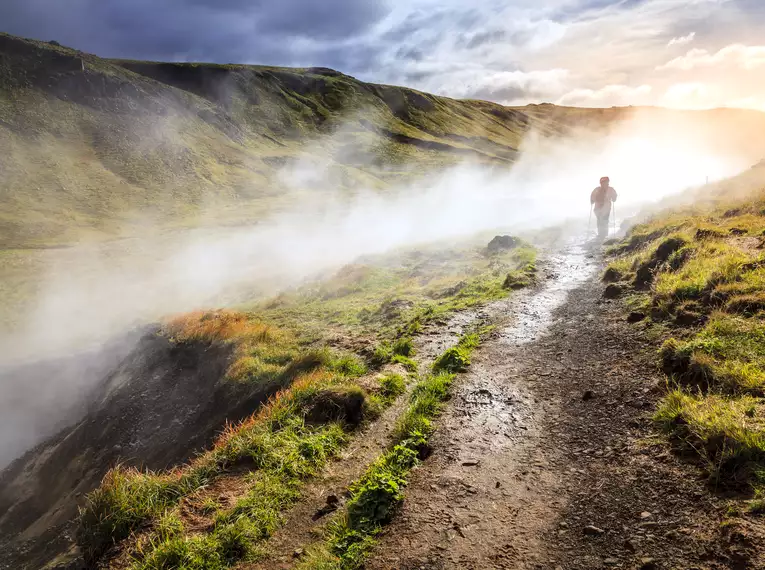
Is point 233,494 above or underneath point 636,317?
underneath

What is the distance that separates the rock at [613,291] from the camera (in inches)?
508

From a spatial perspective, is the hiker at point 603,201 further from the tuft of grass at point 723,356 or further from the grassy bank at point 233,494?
the grassy bank at point 233,494

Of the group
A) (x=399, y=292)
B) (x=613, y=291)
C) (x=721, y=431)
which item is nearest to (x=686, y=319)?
(x=613, y=291)

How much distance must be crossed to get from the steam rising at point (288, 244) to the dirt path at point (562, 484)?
2282cm

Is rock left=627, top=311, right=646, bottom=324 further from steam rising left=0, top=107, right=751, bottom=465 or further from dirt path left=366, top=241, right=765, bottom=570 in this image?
steam rising left=0, top=107, right=751, bottom=465

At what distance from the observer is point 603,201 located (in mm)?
26172

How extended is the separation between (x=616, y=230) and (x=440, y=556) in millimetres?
29459

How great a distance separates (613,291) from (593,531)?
9948 millimetres

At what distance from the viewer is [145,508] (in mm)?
6355

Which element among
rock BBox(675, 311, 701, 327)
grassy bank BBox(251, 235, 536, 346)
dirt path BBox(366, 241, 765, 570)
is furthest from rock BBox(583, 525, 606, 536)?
grassy bank BBox(251, 235, 536, 346)

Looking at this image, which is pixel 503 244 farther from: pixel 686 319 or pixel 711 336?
pixel 711 336

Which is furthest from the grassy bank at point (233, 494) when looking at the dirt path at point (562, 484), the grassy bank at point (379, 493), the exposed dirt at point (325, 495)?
the dirt path at point (562, 484)

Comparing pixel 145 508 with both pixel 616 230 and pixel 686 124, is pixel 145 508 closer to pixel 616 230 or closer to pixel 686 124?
pixel 616 230

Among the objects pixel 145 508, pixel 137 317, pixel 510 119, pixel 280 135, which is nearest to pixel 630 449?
pixel 145 508
